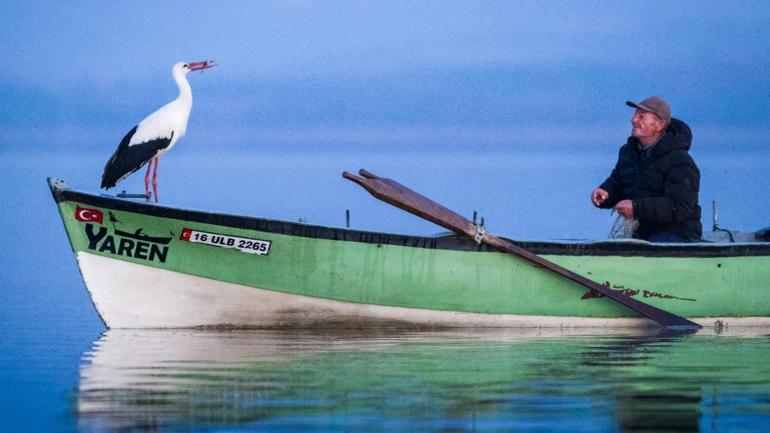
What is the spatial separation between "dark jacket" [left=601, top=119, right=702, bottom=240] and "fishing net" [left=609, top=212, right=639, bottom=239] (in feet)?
0.26

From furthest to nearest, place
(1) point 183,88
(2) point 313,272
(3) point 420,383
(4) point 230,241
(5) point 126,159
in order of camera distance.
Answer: (1) point 183,88 → (5) point 126,159 → (2) point 313,272 → (4) point 230,241 → (3) point 420,383

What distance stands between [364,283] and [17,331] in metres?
2.64

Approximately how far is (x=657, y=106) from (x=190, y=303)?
4.00 m

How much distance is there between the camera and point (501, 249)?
35.4 feet

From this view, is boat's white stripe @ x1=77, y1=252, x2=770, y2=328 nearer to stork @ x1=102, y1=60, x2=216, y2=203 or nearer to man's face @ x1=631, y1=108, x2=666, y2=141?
stork @ x1=102, y1=60, x2=216, y2=203

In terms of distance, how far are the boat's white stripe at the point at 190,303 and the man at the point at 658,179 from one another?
2272 millimetres

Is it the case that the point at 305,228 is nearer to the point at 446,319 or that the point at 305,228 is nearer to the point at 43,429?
the point at 446,319

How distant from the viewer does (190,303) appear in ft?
34.7

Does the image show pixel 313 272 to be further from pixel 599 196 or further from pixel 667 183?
pixel 667 183

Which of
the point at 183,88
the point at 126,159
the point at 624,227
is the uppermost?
the point at 183,88

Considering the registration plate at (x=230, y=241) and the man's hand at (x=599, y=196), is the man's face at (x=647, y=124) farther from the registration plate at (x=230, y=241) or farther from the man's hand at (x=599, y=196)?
the registration plate at (x=230, y=241)

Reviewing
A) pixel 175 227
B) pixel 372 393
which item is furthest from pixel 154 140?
pixel 372 393

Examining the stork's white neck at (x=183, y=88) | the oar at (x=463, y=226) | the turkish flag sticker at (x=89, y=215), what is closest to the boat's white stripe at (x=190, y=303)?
the turkish flag sticker at (x=89, y=215)

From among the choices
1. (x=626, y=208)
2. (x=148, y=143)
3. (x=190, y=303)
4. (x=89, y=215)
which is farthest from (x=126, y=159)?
(x=626, y=208)
